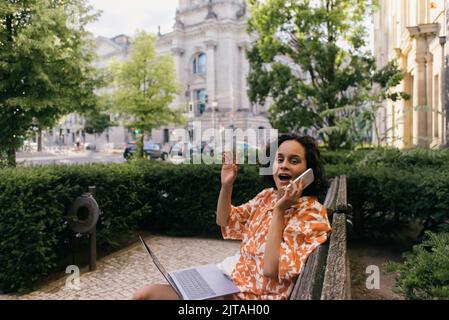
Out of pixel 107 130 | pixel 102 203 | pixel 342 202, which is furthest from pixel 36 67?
pixel 107 130

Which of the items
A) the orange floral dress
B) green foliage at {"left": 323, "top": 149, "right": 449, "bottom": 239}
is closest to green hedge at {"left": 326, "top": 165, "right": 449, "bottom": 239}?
green foliage at {"left": 323, "top": 149, "right": 449, "bottom": 239}

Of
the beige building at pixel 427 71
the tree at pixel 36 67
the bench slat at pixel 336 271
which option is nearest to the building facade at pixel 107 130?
the beige building at pixel 427 71

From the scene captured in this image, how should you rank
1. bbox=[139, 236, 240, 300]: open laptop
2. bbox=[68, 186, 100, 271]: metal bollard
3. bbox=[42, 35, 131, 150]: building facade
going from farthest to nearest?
bbox=[42, 35, 131, 150]: building facade < bbox=[68, 186, 100, 271]: metal bollard < bbox=[139, 236, 240, 300]: open laptop

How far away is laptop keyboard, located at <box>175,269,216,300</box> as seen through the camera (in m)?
2.57

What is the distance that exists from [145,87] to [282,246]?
32809mm

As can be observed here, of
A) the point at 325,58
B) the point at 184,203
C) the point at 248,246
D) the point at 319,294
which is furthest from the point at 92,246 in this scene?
the point at 325,58

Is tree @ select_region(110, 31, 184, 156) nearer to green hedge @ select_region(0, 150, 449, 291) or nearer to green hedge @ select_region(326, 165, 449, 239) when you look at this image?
green hedge @ select_region(0, 150, 449, 291)

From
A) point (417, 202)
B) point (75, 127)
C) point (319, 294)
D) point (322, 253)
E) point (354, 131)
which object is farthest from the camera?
point (75, 127)

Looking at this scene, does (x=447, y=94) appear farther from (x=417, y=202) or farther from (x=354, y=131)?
(x=417, y=202)

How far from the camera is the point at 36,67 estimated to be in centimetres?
1055

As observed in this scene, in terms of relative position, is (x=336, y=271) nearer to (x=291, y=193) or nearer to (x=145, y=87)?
(x=291, y=193)

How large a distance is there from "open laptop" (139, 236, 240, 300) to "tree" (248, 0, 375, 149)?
561 inches

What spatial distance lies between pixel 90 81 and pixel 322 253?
12.2m
